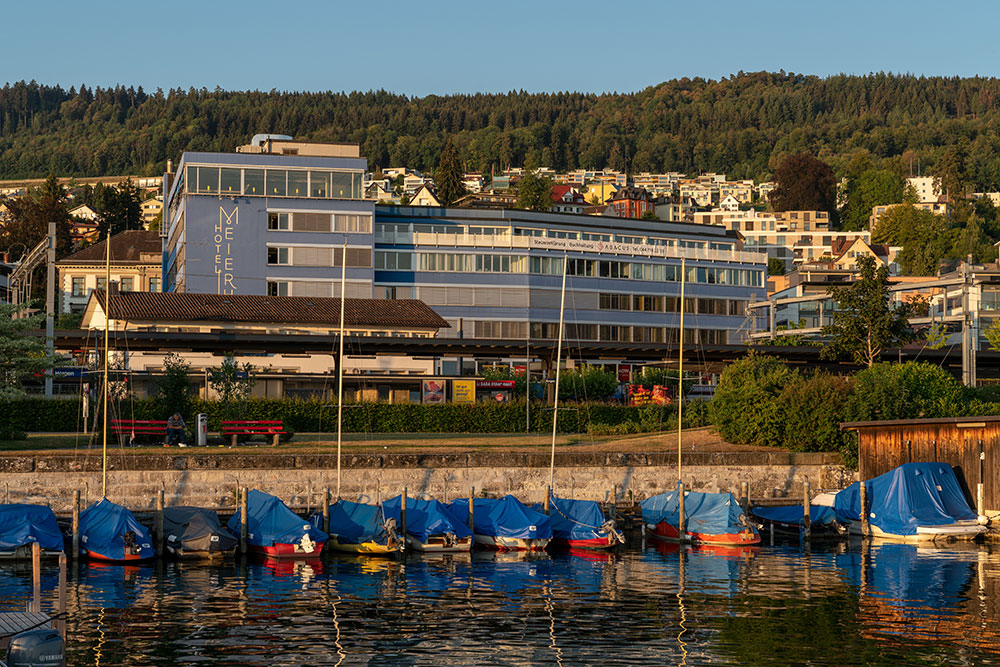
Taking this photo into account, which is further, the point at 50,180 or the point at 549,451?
the point at 50,180

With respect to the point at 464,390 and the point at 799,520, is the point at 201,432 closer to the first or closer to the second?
the point at 799,520

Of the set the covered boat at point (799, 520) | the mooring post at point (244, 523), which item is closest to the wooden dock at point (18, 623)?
the mooring post at point (244, 523)

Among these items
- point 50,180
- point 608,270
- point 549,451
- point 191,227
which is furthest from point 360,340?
point 50,180

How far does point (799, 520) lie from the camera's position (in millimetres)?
60281

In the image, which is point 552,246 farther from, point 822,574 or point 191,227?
point 822,574

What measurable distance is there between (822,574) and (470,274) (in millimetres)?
87442

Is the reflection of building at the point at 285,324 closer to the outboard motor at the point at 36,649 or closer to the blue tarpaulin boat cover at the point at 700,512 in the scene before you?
the blue tarpaulin boat cover at the point at 700,512

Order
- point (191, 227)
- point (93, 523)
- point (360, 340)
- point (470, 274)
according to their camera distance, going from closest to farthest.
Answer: point (93, 523), point (360, 340), point (191, 227), point (470, 274)

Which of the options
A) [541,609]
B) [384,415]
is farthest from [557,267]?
[541,609]

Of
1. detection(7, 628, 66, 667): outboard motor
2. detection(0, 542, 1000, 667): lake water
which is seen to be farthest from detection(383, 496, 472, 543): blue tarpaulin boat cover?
detection(7, 628, 66, 667): outboard motor

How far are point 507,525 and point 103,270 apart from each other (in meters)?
122

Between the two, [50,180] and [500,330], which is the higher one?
[50,180]

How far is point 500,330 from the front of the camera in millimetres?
133125

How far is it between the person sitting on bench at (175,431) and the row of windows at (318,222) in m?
61.9
